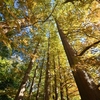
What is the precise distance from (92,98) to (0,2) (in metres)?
3.67

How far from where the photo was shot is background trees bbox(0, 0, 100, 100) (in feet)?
17.4

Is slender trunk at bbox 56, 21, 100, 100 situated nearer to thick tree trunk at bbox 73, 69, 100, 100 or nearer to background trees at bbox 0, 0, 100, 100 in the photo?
thick tree trunk at bbox 73, 69, 100, 100

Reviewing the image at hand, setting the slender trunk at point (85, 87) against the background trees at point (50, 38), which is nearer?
the slender trunk at point (85, 87)

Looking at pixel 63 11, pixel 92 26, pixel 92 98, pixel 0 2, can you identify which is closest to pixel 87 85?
pixel 92 98

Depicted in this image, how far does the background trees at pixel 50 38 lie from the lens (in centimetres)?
532

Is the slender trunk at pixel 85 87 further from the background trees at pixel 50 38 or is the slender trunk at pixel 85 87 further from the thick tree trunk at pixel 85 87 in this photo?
the background trees at pixel 50 38

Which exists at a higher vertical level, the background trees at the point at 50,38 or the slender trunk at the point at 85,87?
the background trees at the point at 50,38

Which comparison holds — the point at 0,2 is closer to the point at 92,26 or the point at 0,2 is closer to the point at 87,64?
the point at 87,64

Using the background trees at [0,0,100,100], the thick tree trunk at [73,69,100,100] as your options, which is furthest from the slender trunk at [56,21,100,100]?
the background trees at [0,0,100,100]

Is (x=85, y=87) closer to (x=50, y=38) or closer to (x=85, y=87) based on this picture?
(x=85, y=87)

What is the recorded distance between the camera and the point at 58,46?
44.1ft

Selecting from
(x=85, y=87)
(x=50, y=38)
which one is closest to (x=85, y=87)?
(x=85, y=87)

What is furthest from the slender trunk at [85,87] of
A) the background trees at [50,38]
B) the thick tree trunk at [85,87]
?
the background trees at [50,38]

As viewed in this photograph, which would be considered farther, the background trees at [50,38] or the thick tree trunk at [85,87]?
the background trees at [50,38]
